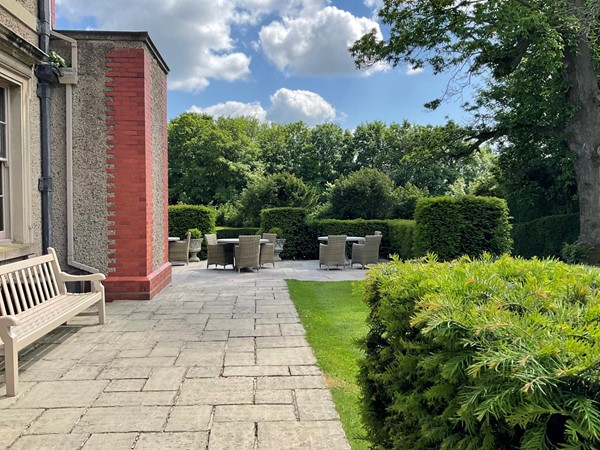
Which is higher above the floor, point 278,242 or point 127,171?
point 127,171

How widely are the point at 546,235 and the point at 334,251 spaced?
824cm

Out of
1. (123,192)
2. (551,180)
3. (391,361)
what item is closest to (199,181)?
(551,180)

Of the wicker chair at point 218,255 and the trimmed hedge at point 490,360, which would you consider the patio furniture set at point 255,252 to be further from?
the trimmed hedge at point 490,360

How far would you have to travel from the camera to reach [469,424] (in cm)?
122

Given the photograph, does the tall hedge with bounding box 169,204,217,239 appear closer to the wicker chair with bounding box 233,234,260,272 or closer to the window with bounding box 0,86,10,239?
the wicker chair with bounding box 233,234,260,272

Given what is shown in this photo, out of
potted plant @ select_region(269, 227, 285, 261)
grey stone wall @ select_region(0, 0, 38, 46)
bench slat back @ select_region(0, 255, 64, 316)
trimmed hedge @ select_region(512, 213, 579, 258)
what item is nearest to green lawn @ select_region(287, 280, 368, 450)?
bench slat back @ select_region(0, 255, 64, 316)

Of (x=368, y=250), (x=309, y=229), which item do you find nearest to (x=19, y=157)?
(x=368, y=250)

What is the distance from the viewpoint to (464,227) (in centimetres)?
1016

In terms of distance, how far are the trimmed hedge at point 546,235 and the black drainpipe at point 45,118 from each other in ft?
46.2

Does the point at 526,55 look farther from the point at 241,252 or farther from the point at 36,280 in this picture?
the point at 36,280

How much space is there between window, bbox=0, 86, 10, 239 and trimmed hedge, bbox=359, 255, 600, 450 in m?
5.64

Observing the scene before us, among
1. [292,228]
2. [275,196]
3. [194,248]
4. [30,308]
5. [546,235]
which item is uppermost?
[275,196]

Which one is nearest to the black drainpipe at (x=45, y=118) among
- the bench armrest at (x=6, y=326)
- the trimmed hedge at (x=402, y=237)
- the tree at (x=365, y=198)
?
the bench armrest at (x=6, y=326)

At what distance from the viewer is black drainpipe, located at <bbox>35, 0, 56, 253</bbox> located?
638 centimetres
